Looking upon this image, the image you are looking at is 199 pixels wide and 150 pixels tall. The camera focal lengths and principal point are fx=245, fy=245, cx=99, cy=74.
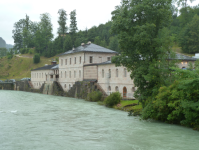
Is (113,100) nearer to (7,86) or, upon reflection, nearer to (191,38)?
(191,38)

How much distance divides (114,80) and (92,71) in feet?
23.2

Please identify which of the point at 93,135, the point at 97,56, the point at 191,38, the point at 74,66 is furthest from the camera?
the point at 191,38

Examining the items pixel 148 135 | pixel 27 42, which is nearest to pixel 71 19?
pixel 27 42

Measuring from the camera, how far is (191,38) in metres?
61.5

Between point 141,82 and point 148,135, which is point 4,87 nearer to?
point 141,82

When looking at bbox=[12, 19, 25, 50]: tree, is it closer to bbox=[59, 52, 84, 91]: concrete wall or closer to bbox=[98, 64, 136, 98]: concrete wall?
bbox=[59, 52, 84, 91]: concrete wall

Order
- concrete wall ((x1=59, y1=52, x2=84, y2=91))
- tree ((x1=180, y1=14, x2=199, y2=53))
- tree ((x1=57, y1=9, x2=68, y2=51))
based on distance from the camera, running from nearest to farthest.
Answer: concrete wall ((x1=59, y1=52, x2=84, y2=91)) → tree ((x1=180, y1=14, x2=199, y2=53)) → tree ((x1=57, y1=9, x2=68, y2=51))

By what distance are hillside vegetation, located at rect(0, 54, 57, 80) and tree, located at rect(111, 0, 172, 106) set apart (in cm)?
6859

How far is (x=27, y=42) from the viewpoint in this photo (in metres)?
106

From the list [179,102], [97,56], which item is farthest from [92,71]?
[179,102]

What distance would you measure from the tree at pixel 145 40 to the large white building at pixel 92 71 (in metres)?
7.42

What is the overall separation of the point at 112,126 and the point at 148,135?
346 centimetres

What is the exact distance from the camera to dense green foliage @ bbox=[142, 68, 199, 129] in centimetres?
1526

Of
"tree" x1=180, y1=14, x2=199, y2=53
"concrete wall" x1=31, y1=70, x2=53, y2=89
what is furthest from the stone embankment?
"tree" x1=180, y1=14, x2=199, y2=53
